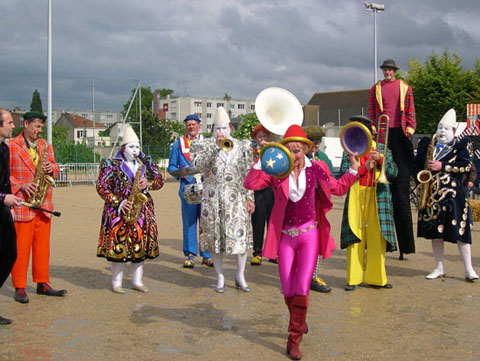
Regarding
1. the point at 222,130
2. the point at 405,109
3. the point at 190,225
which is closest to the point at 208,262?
the point at 190,225

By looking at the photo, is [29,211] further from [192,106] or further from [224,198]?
[192,106]

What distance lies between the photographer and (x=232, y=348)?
496 cm

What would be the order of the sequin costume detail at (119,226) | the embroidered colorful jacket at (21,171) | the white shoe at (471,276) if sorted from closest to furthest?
1. the embroidered colorful jacket at (21,171)
2. the sequin costume detail at (119,226)
3. the white shoe at (471,276)

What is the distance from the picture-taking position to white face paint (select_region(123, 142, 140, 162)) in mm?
6996

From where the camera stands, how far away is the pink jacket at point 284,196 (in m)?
5.04

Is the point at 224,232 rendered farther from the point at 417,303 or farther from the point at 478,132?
the point at 478,132

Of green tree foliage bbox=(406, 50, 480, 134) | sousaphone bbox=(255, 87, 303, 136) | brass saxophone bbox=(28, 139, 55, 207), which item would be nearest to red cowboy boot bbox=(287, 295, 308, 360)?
sousaphone bbox=(255, 87, 303, 136)

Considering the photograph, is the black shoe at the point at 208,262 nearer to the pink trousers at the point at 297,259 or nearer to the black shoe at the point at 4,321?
the black shoe at the point at 4,321

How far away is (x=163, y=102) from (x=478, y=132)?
97820mm

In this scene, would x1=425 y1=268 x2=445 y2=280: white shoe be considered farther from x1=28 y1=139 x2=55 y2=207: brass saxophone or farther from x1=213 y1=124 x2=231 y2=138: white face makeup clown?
x1=28 y1=139 x2=55 y2=207: brass saxophone

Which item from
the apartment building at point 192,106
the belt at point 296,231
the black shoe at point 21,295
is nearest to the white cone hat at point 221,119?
the belt at point 296,231

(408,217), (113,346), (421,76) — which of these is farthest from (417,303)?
(421,76)

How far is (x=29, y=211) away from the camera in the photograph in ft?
21.5

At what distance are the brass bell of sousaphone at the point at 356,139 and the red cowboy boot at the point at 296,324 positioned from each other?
1437 mm
